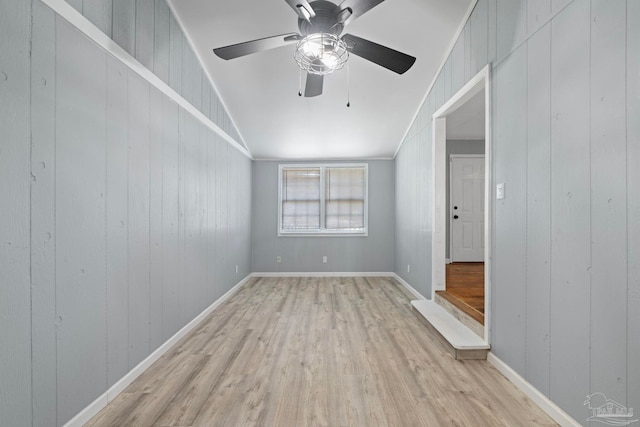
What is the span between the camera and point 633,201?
51.3 inches

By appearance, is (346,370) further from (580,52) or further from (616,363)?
(580,52)

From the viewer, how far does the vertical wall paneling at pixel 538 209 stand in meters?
1.80

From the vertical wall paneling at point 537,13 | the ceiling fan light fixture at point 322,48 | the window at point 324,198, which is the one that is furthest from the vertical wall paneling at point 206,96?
the vertical wall paneling at point 537,13

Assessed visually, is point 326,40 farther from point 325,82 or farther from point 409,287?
point 409,287

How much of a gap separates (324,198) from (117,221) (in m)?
4.22

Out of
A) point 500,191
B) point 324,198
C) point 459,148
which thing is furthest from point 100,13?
point 459,148

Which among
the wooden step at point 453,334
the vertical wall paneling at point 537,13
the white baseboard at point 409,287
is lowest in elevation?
the white baseboard at point 409,287

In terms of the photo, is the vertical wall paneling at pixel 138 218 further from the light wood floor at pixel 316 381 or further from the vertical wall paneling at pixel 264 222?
the vertical wall paneling at pixel 264 222

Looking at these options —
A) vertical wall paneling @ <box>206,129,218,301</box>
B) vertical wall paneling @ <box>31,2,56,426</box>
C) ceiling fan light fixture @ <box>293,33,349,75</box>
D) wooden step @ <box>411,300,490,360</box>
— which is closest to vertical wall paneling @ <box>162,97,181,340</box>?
vertical wall paneling @ <box>206,129,218,301</box>

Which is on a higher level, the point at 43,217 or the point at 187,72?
the point at 187,72

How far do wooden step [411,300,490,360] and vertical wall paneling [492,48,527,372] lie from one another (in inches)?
6.3

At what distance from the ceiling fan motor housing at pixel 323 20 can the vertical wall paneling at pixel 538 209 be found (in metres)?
1.29

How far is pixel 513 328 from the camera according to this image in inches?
83.0

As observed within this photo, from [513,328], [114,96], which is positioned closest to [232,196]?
[114,96]
